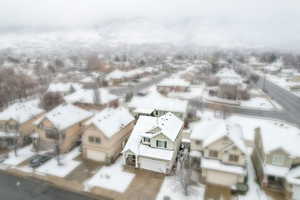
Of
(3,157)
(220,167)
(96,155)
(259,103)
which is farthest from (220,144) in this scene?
(259,103)

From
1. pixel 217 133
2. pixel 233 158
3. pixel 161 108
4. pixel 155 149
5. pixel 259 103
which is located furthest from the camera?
pixel 259 103

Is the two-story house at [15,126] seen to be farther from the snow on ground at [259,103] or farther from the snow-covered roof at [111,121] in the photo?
the snow on ground at [259,103]

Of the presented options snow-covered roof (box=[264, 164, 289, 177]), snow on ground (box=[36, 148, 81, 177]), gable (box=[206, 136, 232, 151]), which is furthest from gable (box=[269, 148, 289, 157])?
snow on ground (box=[36, 148, 81, 177])

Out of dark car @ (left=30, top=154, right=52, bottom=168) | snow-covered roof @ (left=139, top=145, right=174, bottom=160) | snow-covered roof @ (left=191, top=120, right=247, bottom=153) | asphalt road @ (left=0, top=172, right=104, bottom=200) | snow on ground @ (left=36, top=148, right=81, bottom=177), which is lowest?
asphalt road @ (left=0, top=172, right=104, bottom=200)

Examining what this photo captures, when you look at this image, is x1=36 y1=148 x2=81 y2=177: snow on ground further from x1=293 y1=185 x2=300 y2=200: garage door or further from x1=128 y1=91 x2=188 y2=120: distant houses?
x1=293 y1=185 x2=300 y2=200: garage door

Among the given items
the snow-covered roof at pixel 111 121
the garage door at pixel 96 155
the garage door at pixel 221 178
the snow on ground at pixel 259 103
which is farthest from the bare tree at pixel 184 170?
the snow on ground at pixel 259 103

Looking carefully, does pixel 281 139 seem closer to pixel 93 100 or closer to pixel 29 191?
pixel 29 191
